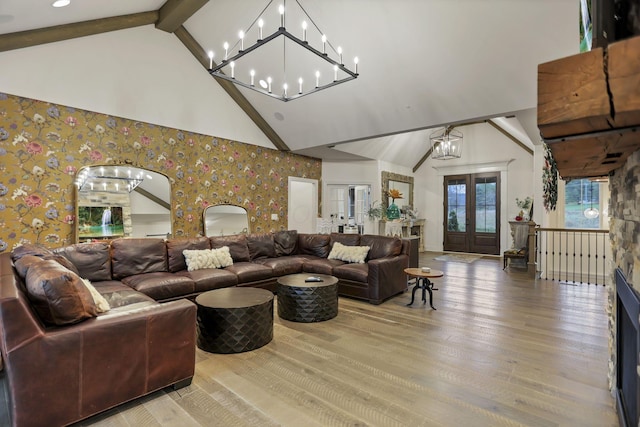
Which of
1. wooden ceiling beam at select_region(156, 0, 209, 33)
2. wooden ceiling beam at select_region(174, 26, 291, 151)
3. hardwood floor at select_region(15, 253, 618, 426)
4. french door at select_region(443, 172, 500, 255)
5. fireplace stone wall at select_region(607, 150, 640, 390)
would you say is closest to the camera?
fireplace stone wall at select_region(607, 150, 640, 390)

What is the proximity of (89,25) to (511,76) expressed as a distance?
17.6 ft

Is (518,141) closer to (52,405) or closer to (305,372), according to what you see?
(305,372)

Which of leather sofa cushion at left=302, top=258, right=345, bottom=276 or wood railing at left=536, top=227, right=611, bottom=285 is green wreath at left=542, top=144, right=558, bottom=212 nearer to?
wood railing at left=536, top=227, right=611, bottom=285

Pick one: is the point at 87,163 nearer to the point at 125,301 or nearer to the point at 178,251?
the point at 178,251

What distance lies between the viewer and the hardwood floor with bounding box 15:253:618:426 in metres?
2.08

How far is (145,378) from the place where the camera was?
222 cm

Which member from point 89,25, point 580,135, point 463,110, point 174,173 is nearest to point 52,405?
point 580,135

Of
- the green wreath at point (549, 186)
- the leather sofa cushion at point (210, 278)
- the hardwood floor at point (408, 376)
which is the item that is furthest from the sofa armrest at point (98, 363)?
the green wreath at point (549, 186)

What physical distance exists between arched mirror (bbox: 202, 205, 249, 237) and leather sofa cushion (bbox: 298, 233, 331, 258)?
1.23 metres

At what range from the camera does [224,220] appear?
6.13 meters

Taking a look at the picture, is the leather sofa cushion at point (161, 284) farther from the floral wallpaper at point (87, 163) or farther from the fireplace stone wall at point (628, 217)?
the fireplace stone wall at point (628, 217)

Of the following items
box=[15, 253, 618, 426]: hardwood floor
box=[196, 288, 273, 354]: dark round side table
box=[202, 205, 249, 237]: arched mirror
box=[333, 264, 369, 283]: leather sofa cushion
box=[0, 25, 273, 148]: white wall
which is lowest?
box=[15, 253, 618, 426]: hardwood floor

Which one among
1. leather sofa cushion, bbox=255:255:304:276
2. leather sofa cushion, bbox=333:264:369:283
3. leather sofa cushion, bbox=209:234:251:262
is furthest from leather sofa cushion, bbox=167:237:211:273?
leather sofa cushion, bbox=333:264:369:283

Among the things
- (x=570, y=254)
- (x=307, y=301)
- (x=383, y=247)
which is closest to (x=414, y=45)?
(x=383, y=247)
